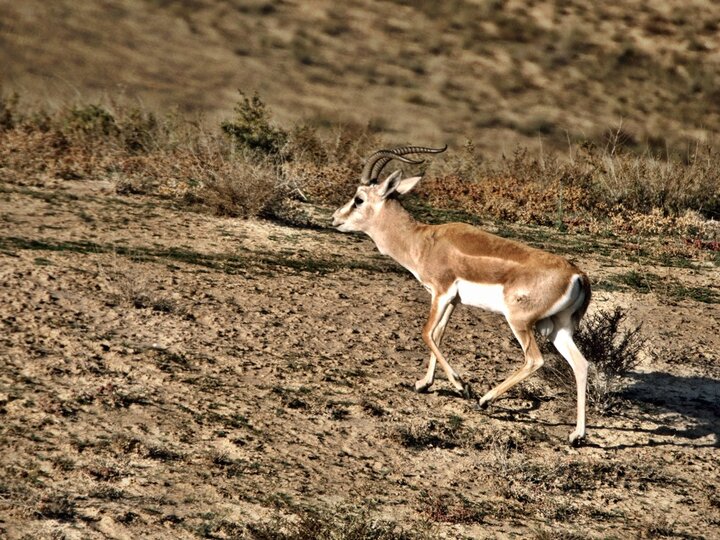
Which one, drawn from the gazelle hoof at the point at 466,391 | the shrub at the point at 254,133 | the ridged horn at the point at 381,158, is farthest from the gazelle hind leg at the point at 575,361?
the shrub at the point at 254,133

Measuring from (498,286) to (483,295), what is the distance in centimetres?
20

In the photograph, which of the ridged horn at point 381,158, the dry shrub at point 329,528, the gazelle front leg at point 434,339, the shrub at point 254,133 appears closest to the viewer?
the dry shrub at point 329,528

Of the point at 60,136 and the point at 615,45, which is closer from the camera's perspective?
the point at 60,136

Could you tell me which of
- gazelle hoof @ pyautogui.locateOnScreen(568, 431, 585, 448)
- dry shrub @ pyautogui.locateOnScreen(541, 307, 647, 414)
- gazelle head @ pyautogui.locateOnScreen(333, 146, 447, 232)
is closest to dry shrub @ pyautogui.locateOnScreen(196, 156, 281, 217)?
gazelle head @ pyautogui.locateOnScreen(333, 146, 447, 232)


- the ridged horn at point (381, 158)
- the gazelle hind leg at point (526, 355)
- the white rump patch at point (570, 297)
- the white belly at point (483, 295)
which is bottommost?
the gazelle hind leg at point (526, 355)

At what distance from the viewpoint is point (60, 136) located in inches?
713

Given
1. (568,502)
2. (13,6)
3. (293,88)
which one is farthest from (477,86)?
(568,502)

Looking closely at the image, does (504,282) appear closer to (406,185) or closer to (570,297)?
(570,297)

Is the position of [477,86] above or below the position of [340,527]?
below

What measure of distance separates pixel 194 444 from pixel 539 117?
88.3ft

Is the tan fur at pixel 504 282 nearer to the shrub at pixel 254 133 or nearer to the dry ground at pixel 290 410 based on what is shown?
the dry ground at pixel 290 410

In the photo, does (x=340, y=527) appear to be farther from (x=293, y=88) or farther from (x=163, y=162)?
(x=293, y=88)

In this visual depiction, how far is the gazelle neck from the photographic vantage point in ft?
34.6

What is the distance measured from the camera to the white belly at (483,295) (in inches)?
371
